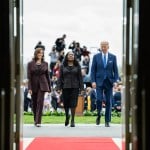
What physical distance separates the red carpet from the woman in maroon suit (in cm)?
126

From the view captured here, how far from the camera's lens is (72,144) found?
276 inches

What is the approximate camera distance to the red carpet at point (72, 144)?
662 centimetres

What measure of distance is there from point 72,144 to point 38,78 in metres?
2.09

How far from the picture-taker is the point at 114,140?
7387 millimetres

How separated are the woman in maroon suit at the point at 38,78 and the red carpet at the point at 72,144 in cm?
126

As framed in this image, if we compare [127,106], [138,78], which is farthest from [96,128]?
[138,78]

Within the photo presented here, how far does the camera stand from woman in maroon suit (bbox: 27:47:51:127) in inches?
345

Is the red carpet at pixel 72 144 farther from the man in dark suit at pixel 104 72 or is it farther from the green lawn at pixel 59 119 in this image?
the green lawn at pixel 59 119
